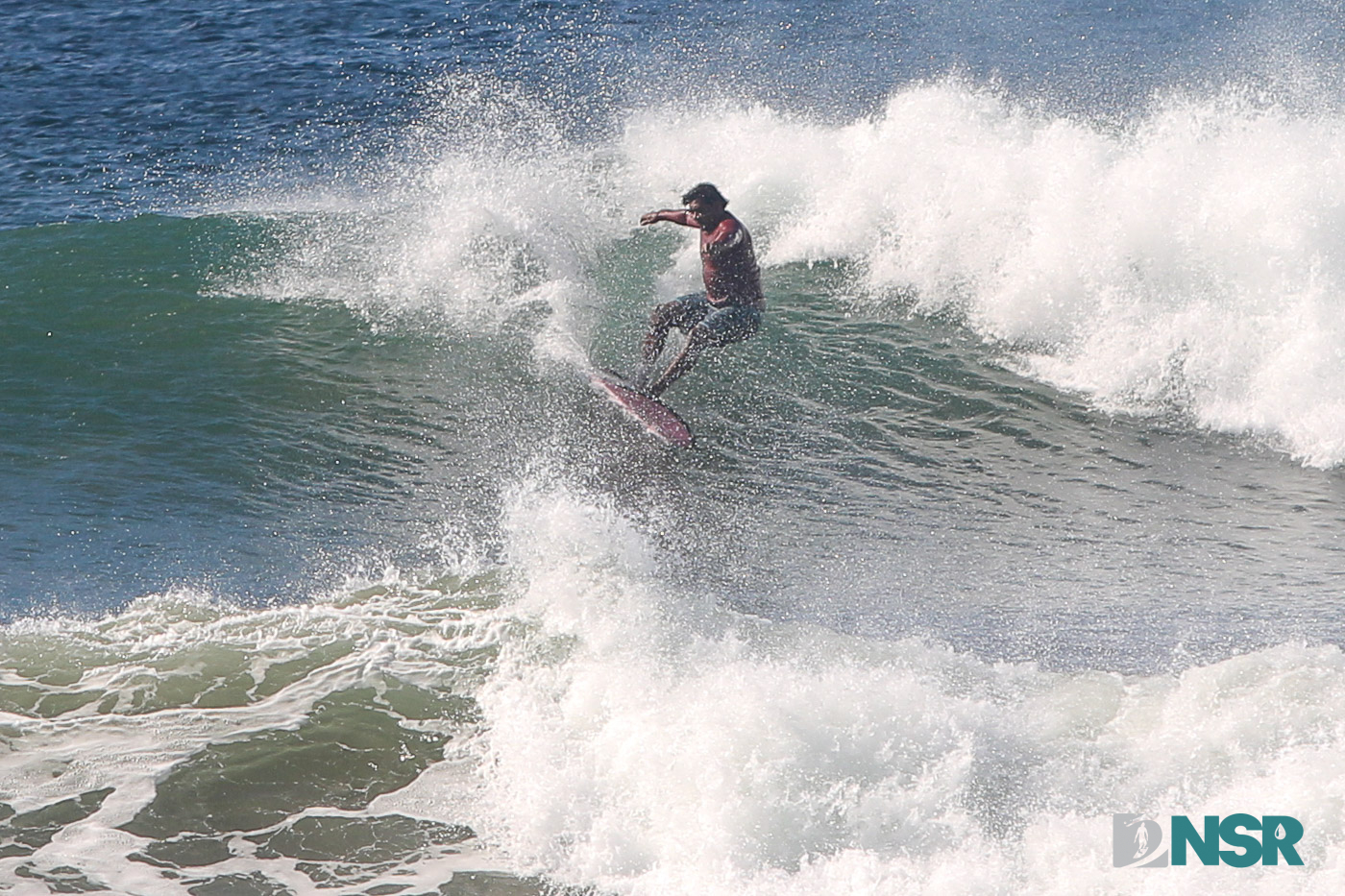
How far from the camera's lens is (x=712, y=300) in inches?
391

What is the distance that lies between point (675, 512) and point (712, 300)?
2285 mm

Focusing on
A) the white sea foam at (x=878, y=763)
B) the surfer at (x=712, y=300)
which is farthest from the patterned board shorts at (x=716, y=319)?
the white sea foam at (x=878, y=763)

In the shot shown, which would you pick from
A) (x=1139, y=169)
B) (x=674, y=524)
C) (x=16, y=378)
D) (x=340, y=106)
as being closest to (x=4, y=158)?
(x=340, y=106)

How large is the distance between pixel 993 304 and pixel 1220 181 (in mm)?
2187

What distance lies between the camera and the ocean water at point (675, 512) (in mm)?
5742

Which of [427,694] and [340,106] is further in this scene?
[340,106]

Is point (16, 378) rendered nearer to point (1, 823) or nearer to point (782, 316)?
point (1, 823)

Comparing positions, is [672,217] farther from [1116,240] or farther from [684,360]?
[1116,240]

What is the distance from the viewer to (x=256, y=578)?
309 inches

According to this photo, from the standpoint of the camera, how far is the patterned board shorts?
981cm

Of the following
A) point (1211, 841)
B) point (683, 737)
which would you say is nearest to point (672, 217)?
point (683, 737)

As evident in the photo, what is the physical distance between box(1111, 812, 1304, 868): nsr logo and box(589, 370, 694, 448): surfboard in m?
4.47

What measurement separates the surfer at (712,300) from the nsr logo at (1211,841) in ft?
17.0

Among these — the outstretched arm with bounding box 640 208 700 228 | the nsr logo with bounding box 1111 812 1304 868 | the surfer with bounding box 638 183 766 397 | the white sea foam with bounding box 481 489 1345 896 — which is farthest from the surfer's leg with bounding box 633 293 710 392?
the nsr logo with bounding box 1111 812 1304 868
